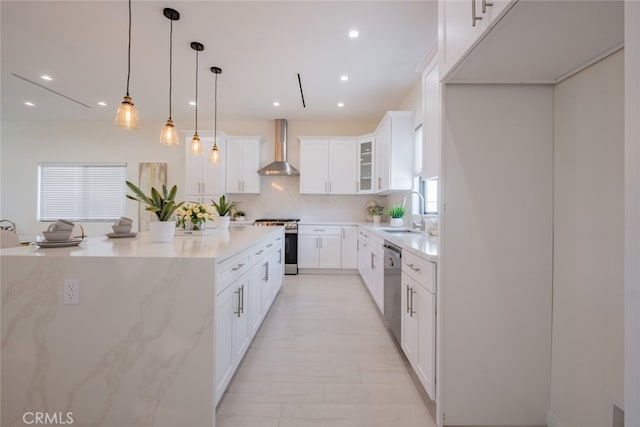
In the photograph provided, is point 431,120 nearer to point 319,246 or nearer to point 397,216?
point 397,216

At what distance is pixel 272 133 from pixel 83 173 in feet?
13.5

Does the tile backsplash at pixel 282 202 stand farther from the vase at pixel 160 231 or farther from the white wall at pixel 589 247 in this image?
the white wall at pixel 589 247

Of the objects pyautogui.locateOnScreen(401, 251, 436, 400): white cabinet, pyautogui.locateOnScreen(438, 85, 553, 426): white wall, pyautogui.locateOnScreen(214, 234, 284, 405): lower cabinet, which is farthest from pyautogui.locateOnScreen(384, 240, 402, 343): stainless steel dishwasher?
pyautogui.locateOnScreen(214, 234, 284, 405): lower cabinet

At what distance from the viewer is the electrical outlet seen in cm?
137

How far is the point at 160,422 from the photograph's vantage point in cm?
138

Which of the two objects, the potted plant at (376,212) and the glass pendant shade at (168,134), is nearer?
the glass pendant shade at (168,134)

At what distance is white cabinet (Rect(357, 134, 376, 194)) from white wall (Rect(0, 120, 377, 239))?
0.60 meters

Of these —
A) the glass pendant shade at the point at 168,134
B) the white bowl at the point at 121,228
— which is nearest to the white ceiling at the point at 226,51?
the glass pendant shade at the point at 168,134

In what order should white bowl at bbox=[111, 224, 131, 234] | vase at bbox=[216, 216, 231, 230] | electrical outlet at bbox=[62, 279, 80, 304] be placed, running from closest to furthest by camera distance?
1. electrical outlet at bbox=[62, 279, 80, 304]
2. white bowl at bbox=[111, 224, 131, 234]
3. vase at bbox=[216, 216, 231, 230]

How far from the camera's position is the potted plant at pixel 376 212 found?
4.92m

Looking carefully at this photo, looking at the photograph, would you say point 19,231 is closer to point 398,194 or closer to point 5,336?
point 5,336

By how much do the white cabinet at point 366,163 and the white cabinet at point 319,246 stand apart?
913mm

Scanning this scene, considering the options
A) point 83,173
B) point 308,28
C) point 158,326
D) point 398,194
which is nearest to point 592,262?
point 158,326

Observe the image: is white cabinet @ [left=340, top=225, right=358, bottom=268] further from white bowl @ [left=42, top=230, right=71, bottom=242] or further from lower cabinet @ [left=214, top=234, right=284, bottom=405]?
white bowl @ [left=42, top=230, right=71, bottom=242]
